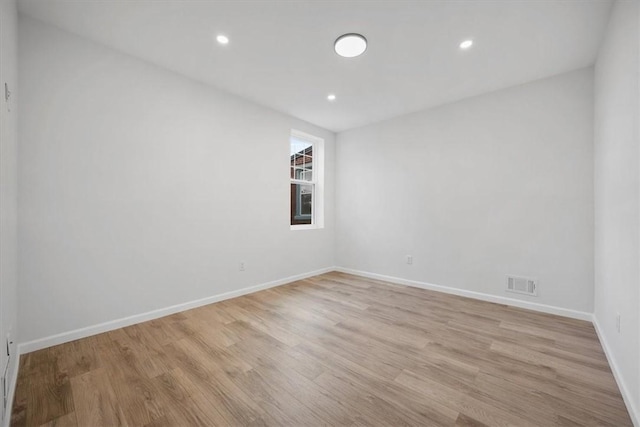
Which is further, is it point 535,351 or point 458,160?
point 458,160

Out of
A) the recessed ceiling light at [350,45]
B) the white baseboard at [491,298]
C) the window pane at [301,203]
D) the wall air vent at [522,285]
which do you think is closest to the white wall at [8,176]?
the recessed ceiling light at [350,45]

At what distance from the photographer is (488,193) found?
3271mm

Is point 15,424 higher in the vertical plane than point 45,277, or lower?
lower

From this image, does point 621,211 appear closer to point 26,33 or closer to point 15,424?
point 15,424

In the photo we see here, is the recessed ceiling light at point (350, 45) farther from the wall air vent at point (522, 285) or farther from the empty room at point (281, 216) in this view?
the wall air vent at point (522, 285)

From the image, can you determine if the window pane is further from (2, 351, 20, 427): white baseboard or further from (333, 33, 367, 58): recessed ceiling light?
(2, 351, 20, 427): white baseboard

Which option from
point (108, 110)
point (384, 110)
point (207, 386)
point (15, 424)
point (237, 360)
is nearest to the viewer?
point (15, 424)

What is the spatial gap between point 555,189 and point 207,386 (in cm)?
378

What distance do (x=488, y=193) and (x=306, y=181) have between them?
2776mm

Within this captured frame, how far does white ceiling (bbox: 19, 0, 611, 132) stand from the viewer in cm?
194

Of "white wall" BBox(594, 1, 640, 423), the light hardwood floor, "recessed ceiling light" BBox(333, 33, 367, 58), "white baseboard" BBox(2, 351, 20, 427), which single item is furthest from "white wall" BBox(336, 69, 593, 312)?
"white baseboard" BBox(2, 351, 20, 427)

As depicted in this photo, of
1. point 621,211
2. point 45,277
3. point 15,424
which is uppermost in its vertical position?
point 621,211

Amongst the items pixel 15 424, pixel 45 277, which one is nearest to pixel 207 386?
pixel 15 424

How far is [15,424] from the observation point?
1327 mm
